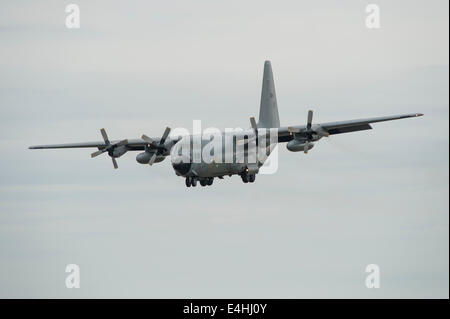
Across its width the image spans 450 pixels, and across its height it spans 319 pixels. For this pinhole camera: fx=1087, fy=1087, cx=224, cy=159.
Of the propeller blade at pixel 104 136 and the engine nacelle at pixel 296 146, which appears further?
the propeller blade at pixel 104 136

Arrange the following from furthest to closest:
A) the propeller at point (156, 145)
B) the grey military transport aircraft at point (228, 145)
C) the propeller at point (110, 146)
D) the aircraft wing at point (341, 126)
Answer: the propeller at point (110, 146)
the propeller at point (156, 145)
the grey military transport aircraft at point (228, 145)
the aircraft wing at point (341, 126)

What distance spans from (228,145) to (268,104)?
10.6 meters

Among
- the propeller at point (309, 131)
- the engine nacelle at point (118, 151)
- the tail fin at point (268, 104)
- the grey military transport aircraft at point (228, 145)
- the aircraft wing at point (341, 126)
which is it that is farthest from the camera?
the tail fin at point (268, 104)

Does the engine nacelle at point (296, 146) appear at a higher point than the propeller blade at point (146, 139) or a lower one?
lower

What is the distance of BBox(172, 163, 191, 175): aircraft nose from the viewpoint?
64.8 metres

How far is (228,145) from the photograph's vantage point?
222 feet

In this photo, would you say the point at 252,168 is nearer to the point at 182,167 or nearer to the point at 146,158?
the point at 182,167

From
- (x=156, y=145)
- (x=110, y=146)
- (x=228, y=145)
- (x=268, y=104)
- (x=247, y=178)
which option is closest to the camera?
(x=228, y=145)

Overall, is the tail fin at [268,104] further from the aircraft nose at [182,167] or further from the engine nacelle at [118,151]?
the aircraft nose at [182,167]

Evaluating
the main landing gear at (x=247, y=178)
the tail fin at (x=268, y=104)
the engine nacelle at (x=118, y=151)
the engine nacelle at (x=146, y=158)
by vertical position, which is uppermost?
the tail fin at (x=268, y=104)

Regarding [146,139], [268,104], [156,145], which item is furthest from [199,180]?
[268,104]

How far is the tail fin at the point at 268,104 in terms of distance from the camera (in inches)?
3017

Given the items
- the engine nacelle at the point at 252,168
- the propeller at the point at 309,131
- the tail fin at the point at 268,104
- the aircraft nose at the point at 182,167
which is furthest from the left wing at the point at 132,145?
the tail fin at the point at 268,104
